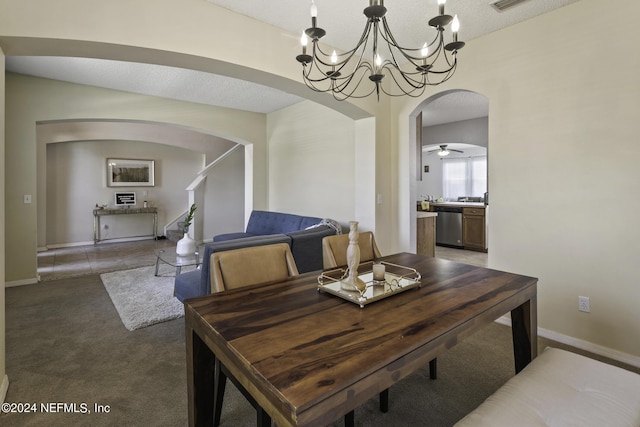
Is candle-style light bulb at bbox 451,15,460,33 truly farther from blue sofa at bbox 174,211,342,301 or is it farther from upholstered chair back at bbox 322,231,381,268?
blue sofa at bbox 174,211,342,301

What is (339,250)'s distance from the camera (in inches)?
85.7

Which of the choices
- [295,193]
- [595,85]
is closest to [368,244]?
[595,85]

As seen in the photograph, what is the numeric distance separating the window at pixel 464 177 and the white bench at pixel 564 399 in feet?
25.1

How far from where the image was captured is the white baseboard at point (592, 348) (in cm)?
223

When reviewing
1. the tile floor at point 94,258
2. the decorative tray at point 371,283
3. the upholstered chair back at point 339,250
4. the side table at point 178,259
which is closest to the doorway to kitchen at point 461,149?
the upholstered chair back at point 339,250

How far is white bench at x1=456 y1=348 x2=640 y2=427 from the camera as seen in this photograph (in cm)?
105

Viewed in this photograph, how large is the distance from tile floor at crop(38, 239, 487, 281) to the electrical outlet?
2498 mm

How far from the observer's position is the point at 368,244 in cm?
235

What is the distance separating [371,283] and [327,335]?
0.61m

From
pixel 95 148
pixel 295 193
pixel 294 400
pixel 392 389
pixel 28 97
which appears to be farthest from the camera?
pixel 95 148

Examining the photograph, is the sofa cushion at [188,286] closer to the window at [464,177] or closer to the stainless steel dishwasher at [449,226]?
the stainless steel dishwasher at [449,226]

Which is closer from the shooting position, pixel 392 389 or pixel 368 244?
pixel 392 389

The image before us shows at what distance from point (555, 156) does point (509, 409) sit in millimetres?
2175

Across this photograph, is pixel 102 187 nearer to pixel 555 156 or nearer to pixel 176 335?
pixel 176 335
